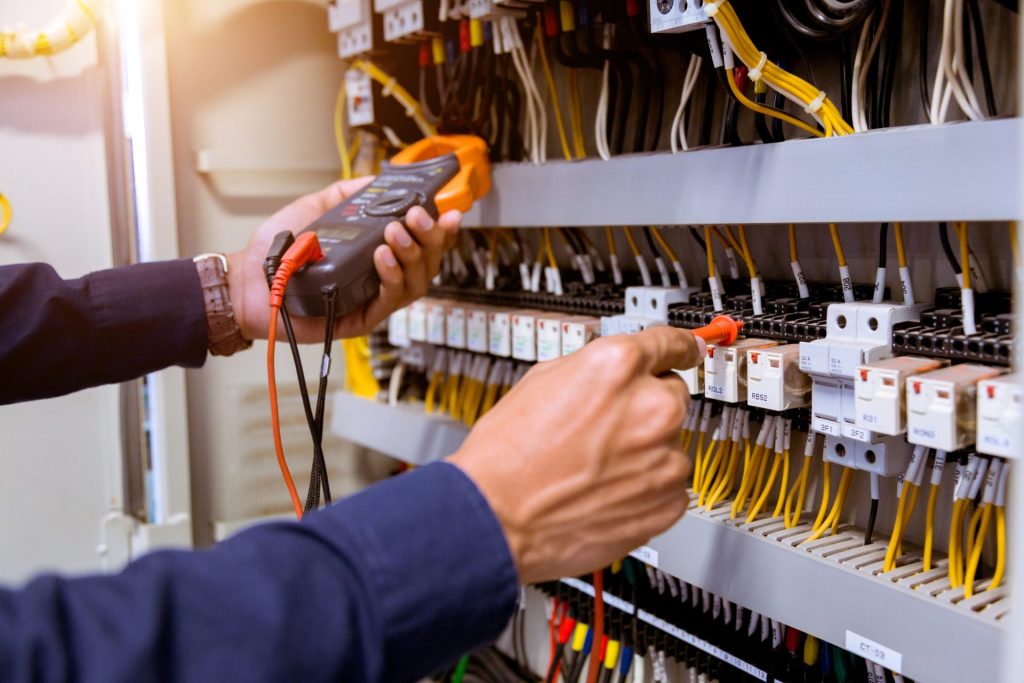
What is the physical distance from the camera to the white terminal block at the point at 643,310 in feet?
3.81

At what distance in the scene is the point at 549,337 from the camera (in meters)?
1.26

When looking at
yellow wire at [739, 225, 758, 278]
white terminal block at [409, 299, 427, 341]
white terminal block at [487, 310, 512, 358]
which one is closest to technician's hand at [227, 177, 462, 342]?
white terminal block at [487, 310, 512, 358]

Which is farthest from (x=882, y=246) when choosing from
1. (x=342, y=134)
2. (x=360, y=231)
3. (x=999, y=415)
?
(x=342, y=134)

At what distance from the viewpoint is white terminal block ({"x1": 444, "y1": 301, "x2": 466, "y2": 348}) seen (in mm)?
1445

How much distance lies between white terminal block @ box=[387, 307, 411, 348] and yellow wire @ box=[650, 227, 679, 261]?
18.7 inches

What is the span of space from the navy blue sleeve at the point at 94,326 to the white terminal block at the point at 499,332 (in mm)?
408

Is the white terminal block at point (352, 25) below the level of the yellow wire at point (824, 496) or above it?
above

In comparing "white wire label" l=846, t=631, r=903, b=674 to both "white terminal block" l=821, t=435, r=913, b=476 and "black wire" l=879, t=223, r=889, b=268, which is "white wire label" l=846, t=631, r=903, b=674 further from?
"black wire" l=879, t=223, r=889, b=268

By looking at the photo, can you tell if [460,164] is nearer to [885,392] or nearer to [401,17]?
[401,17]

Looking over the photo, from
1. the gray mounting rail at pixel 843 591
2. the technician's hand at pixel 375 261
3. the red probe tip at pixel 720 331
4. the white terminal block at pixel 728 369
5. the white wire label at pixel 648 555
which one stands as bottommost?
the white wire label at pixel 648 555

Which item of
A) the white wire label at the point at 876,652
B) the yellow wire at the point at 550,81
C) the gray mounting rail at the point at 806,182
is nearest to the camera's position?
the gray mounting rail at the point at 806,182

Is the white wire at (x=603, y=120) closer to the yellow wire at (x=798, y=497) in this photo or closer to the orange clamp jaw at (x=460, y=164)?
the orange clamp jaw at (x=460, y=164)

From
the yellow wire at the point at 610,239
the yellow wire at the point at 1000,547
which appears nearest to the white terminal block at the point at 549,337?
the yellow wire at the point at 610,239

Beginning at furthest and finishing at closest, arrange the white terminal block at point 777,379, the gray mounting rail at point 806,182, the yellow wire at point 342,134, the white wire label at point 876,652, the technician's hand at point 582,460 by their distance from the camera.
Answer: the yellow wire at point 342,134
the white terminal block at point 777,379
the white wire label at point 876,652
the gray mounting rail at point 806,182
the technician's hand at point 582,460
